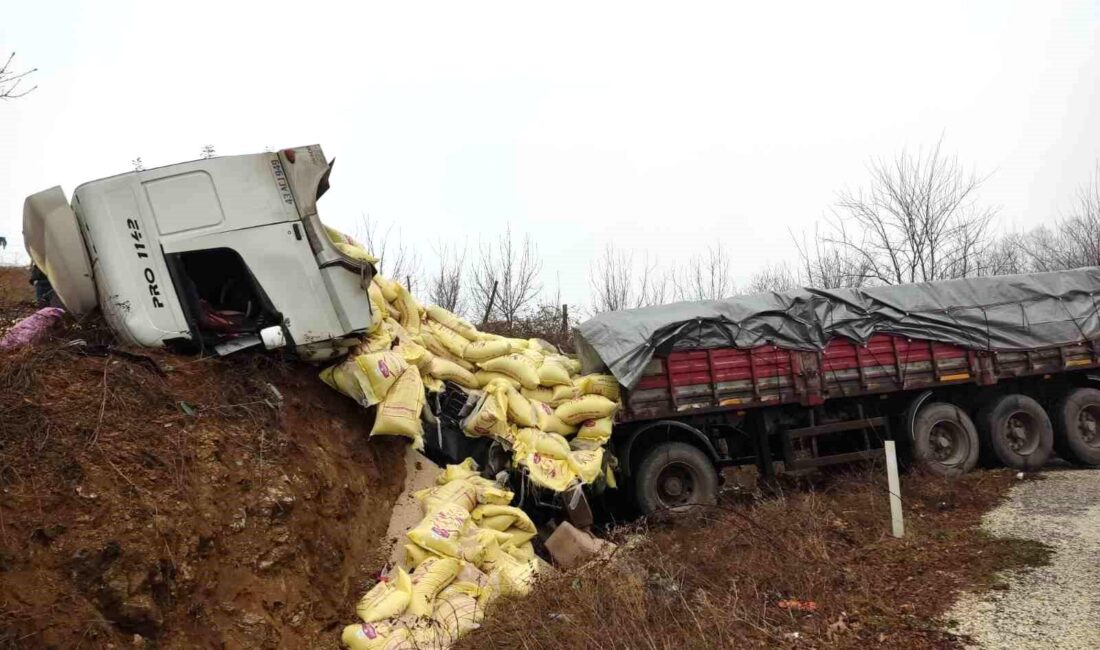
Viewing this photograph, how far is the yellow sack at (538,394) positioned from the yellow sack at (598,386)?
0.33 meters

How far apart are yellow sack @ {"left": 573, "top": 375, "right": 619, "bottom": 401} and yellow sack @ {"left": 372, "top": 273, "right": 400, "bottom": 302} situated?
2.01 metres

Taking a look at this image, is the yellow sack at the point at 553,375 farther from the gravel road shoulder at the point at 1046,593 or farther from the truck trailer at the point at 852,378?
the gravel road shoulder at the point at 1046,593

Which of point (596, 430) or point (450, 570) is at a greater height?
point (596, 430)

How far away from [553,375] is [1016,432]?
6.01 m

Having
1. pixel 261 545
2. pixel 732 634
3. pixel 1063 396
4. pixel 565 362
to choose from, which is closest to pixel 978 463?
pixel 1063 396

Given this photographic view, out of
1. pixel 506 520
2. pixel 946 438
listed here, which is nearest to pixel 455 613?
pixel 506 520

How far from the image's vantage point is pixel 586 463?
23.2 feet

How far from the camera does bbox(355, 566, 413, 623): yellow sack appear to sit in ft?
16.3

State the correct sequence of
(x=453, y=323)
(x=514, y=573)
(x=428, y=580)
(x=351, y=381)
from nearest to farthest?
(x=428, y=580) < (x=514, y=573) < (x=351, y=381) < (x=453, y=323)

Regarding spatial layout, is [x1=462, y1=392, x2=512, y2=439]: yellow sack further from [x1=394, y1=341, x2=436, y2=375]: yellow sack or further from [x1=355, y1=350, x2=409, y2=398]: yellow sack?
[x1=355, y1=350, x2=409, y2=398]: yellow sack

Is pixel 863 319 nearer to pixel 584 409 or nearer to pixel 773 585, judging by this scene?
pixel 584 409

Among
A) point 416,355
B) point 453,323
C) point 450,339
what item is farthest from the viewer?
point 453,323

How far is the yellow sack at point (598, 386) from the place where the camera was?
767 cm

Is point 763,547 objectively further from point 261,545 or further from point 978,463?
point 978,463
